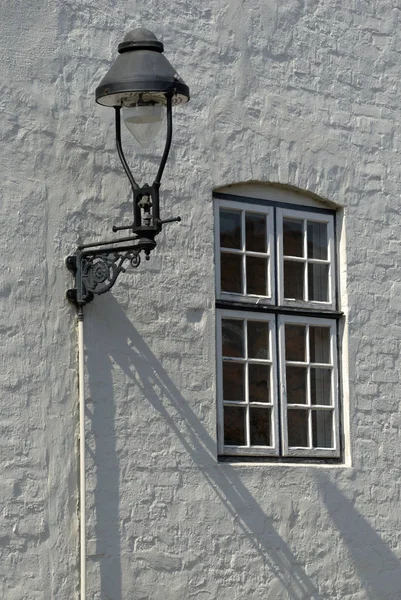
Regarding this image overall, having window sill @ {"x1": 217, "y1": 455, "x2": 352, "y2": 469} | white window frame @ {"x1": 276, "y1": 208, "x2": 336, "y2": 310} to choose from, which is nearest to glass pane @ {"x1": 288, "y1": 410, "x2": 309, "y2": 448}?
window sill @ {"x1": 217, "y1": 455, "x2": 352, "y2": 469}

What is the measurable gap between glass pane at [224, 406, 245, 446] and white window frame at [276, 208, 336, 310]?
2.54 ft

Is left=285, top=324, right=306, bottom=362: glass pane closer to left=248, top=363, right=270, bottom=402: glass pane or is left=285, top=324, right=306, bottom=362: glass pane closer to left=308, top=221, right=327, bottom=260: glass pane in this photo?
left=248, top=363, right=270, bottom=402: glass pane

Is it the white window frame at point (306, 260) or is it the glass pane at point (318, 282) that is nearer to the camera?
the white window frame at point (306, 260)

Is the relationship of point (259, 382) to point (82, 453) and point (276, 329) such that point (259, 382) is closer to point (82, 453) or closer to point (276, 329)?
point (276, 329)

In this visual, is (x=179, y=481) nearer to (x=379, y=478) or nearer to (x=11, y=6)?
(x=379, y=478)

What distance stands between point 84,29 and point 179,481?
8.97ft

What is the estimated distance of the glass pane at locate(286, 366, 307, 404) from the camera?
9305 mm

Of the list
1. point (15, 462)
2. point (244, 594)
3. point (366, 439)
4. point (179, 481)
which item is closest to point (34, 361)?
point (15, 462)

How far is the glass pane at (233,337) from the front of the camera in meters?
9.06

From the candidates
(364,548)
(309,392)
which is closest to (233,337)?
(309,392)

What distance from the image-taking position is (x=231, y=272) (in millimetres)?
9164

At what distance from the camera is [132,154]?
869 centimetres

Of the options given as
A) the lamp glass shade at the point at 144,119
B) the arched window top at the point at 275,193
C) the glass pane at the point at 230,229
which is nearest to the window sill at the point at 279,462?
the glass pane at the point at 230,229

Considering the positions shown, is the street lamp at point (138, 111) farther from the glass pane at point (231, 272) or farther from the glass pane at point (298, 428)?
the glass pane at point (298, 428)
